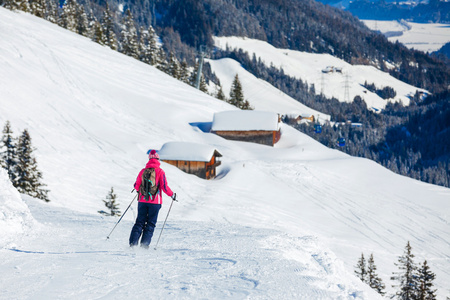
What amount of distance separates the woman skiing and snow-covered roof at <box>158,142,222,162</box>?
93.2ft

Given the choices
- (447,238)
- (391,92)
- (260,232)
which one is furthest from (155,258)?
(391,92)

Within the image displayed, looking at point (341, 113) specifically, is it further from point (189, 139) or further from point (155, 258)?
point (155, 258)

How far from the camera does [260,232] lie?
10.4 metres

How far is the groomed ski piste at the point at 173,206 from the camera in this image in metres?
5.84

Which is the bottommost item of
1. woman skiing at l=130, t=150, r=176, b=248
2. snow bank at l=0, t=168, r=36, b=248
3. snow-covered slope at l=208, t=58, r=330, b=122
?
snow bank at l=0, t=168, r=36, b=248

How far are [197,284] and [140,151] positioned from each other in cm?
3176

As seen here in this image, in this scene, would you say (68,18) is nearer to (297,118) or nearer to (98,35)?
(98,35)

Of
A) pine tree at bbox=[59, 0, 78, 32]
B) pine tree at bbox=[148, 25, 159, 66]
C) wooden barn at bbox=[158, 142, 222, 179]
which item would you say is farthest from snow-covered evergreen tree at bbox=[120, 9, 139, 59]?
wooden barn at bbox=[158, 142, 222, 179]

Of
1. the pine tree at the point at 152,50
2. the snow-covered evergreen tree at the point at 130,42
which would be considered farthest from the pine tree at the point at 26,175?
the pine tree at the point at 152,50

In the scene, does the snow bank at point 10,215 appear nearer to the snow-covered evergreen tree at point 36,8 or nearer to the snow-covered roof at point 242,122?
the snow-covered roof at point 242,122

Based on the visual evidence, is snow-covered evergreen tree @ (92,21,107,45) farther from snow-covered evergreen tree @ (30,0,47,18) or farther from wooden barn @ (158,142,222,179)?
wooden barn @ (158,142,222,179)

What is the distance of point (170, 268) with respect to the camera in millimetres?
6262

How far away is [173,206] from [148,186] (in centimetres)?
1944

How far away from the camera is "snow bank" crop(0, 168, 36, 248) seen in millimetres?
8104
